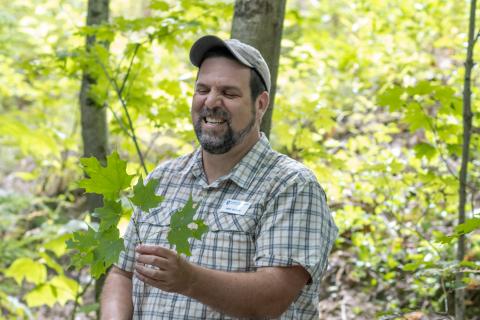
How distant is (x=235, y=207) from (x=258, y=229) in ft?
0.34

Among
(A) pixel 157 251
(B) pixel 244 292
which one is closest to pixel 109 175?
(A) pixel 157 251

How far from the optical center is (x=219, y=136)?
75.3 inches

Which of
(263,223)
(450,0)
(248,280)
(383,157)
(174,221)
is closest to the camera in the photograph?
(174,221)

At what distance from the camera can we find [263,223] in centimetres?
176

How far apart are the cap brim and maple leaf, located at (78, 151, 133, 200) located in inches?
24.4

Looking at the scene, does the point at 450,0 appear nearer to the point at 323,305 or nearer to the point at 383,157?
the point at 383,157

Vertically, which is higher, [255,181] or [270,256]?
[255,181]

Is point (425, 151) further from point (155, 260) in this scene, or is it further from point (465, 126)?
point (155, 260)

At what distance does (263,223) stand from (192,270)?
352 millimetres

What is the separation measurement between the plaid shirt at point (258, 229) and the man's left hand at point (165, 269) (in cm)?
28

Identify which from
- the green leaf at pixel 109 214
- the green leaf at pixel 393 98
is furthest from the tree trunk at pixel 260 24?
the green leaf at pixel 109 214

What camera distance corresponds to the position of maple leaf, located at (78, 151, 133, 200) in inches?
56.2

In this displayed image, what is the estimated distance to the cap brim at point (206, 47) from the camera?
1871 mm

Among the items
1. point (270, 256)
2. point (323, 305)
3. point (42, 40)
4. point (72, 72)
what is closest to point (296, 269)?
point (270, 256)
